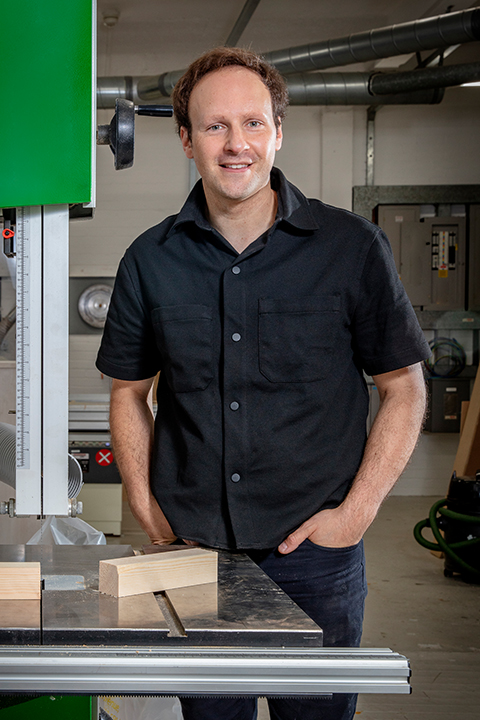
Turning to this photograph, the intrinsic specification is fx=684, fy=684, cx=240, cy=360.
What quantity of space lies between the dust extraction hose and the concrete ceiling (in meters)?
4.44

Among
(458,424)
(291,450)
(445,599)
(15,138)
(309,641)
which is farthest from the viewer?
(458,424)

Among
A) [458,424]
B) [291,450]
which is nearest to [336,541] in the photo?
[291,450]

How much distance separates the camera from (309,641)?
0.84 metres

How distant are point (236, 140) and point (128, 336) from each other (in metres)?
0.43

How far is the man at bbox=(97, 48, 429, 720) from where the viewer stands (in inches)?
47.8

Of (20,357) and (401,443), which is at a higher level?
(20,357)

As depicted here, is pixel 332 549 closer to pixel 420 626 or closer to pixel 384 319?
pixel 384 319

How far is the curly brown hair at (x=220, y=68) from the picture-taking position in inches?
49.0

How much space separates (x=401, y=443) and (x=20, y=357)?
695 mm

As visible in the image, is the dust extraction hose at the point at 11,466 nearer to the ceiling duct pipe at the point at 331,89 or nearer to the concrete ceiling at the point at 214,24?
the ceiling duct pipe at the point at 331,89

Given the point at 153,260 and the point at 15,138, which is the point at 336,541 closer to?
the point at 153,260

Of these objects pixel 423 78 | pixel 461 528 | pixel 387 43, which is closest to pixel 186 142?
pixel 461 528

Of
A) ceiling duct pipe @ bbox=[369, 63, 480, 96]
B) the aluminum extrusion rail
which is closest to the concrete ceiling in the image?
ceiling duct pipe @ bbox=[369, 63, 480, 96]

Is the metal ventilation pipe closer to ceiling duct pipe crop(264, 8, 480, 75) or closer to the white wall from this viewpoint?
ceiling duct pipe crop(264, 8, 480, 75)
